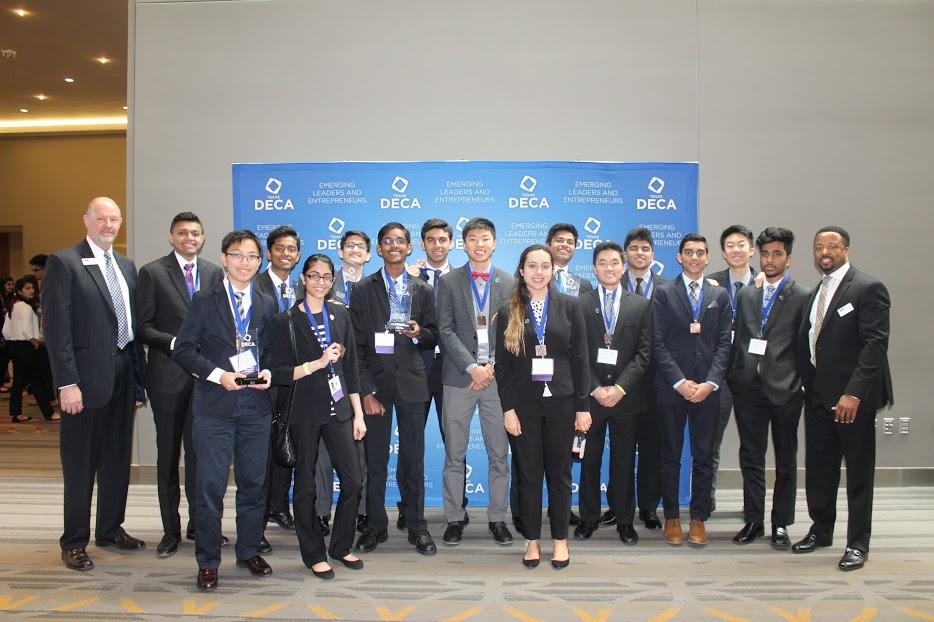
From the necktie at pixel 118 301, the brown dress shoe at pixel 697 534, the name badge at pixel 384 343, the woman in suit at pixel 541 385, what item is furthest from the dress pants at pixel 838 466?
the necktie at pixel 118 301

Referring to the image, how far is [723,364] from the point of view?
4.25 m

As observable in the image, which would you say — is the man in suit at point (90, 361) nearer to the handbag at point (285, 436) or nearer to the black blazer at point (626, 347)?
the handbag at point (285, 436)

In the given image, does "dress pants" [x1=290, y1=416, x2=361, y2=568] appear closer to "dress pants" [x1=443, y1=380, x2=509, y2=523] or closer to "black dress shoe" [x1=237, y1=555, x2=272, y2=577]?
"black dress shoe" [x1=237, y1=555, x2=272, y2=577]

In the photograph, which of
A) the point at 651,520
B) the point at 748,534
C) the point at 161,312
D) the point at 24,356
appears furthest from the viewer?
the point at 24,356

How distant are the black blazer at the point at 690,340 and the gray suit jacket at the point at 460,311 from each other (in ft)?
3.29

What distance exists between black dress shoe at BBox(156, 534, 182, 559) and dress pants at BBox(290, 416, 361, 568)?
3.00 ft

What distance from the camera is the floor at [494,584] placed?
10.6 feet

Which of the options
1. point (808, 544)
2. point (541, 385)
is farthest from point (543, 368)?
point (808, 544)

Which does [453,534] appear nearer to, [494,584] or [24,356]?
[494,584]

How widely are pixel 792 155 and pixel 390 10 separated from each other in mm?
3531

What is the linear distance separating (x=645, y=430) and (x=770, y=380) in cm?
81

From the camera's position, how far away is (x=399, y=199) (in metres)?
5.61

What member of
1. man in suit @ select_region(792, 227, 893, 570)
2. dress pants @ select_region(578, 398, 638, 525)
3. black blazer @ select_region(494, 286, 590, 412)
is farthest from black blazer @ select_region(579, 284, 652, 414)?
man in suit @ select_region(792, 227, 893, 570)

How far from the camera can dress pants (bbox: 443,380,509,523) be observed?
4285 mm
